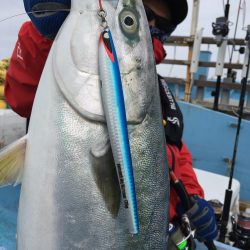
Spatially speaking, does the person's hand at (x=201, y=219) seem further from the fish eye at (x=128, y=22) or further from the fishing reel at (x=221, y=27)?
the fishing reel at (x=221, y=27)

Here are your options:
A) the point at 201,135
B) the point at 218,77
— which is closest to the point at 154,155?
the point at 201,135

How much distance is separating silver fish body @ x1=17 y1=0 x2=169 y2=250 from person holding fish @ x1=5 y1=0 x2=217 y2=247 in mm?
137

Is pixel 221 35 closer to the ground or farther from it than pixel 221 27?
closer to the ground

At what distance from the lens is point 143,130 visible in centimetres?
102

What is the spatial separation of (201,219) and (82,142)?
104cm

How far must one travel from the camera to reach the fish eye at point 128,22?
96cm

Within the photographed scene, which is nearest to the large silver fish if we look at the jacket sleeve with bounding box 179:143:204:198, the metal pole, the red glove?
the red glove

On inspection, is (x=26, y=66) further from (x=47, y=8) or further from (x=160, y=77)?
(x=160, y=77)

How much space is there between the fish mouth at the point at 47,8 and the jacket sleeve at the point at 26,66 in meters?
0.12

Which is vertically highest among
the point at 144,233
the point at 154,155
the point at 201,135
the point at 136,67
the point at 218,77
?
the point at 136,67

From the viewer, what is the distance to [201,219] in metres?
1.77

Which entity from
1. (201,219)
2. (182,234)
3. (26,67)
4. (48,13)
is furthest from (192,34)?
(48,13)

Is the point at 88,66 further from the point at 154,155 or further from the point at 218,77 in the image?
the point at 218,77

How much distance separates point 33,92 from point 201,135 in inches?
161
